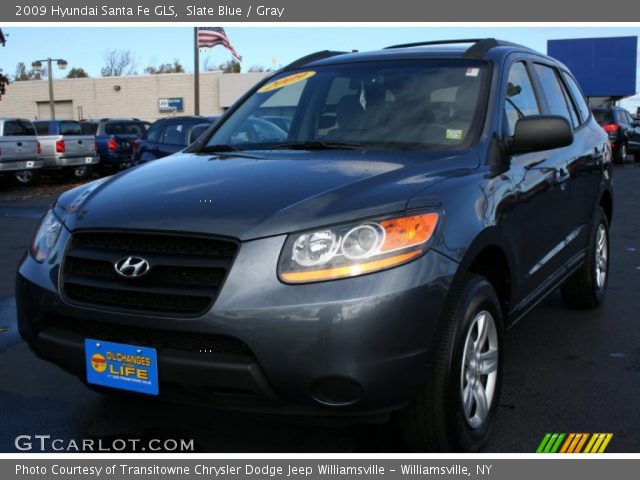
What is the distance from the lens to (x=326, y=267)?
8.26ft

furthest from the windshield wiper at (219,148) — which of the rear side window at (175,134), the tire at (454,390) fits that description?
the rear side window at (175,134)

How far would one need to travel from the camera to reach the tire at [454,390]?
271cm

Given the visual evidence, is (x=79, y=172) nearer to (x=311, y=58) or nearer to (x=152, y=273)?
(x=311, y=58)

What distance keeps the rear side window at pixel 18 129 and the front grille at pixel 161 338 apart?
15.0 m

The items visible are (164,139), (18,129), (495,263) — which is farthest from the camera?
(18,129)

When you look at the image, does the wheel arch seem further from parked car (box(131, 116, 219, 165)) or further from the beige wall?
the beige wall

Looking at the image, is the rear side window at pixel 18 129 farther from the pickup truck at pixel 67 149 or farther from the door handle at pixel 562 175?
the door handle at pixel 562 175

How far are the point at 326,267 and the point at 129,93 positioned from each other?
47.4m

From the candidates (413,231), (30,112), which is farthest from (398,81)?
(30,112)

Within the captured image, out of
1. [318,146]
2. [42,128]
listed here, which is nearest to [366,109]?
[318,146]

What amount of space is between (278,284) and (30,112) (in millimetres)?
52548

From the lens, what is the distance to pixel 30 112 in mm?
50219

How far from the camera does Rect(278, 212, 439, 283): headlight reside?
2512mm

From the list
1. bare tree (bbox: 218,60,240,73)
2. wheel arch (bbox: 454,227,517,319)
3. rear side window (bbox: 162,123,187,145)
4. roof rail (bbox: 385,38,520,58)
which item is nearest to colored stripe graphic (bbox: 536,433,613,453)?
wheel arch (bbox: 454,227,517,319)
